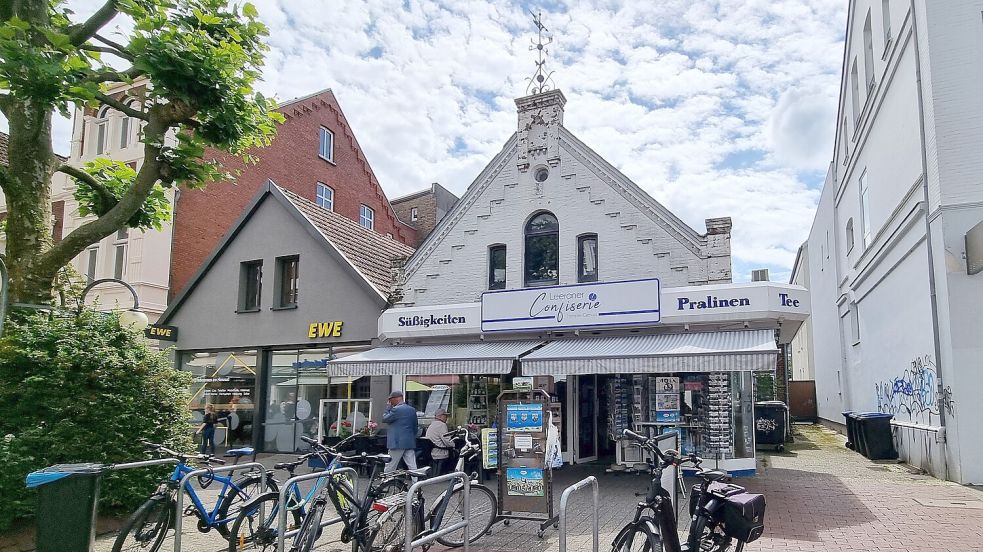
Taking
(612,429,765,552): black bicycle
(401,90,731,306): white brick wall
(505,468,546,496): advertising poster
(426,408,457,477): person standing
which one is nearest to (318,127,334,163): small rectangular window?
(401,90,731,306): white brick wall

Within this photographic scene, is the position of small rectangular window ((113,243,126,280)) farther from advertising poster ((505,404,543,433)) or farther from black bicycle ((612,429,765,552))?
black bicycle ((612,429,765,552))

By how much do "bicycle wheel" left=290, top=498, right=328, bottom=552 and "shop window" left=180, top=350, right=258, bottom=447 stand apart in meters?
11.7

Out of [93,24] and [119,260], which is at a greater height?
[93,24]

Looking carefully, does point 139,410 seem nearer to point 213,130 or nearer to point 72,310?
point 72,310

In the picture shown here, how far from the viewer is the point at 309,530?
6.83 m

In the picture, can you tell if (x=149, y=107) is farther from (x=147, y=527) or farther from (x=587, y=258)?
(x=587, y=258)

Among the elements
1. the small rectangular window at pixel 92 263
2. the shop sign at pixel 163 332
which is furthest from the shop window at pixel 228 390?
the small rectangular window at pixel 92 263

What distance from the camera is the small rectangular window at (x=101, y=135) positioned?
2298 cm

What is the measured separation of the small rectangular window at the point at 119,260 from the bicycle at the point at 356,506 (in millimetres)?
16064

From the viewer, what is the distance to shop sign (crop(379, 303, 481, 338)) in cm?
1454

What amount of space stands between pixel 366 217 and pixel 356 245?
457 inches

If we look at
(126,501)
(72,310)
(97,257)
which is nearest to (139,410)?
(126,501)

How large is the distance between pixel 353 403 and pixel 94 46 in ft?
32.2

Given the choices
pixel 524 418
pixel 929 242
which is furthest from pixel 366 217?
pixel 524 418
